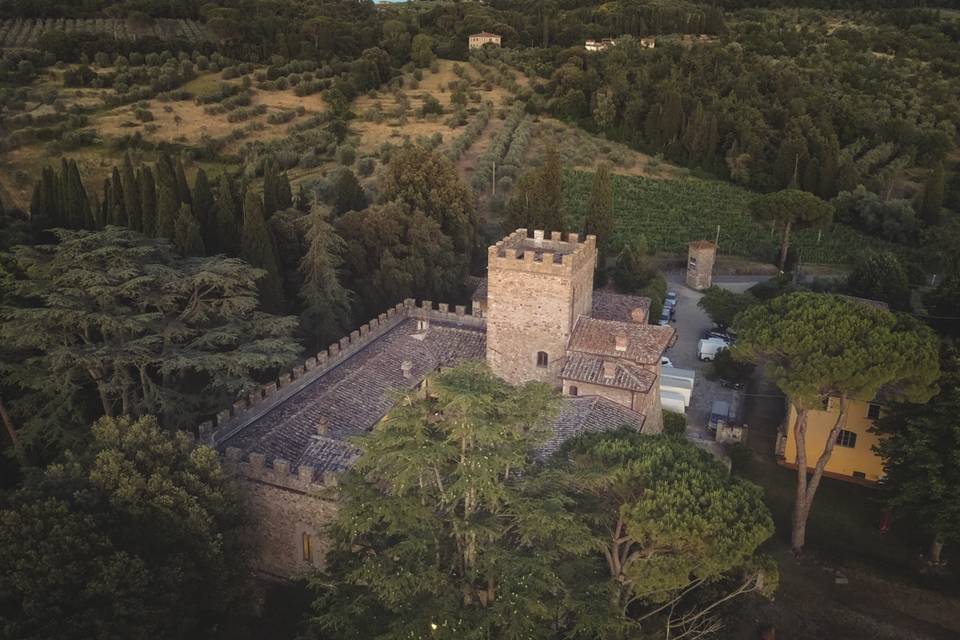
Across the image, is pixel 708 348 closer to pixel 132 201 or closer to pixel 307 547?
pixel 307 547

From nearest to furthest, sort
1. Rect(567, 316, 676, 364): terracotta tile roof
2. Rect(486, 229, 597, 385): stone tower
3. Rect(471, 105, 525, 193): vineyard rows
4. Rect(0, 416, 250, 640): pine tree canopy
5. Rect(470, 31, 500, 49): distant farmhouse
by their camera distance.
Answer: Rect(0, 416, 250, 640): pine tree canopy, Rect(567, 316, 676, 364): terracotta tile roof, Rect(486, 229, 597, 385): stone tower, Rect(471, 105, 525, 193): vineyard rows, Rect(470, 31, 500, 49): distant farmhouse

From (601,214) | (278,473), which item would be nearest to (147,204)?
(278,473)

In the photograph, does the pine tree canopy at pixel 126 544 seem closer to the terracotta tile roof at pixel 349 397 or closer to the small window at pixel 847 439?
the terracotta tile roof at pixel 349 397

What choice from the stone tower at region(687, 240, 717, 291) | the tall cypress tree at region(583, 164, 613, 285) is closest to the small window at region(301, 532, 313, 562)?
the tall cypress tree at region(583, 164, 613, 285)

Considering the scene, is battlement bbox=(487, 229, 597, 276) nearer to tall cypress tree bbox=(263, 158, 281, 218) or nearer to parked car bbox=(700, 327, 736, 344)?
parked car bbox=(700, 327, 736, 344)

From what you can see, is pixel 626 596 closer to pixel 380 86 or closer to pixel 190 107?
pixel 190 107
